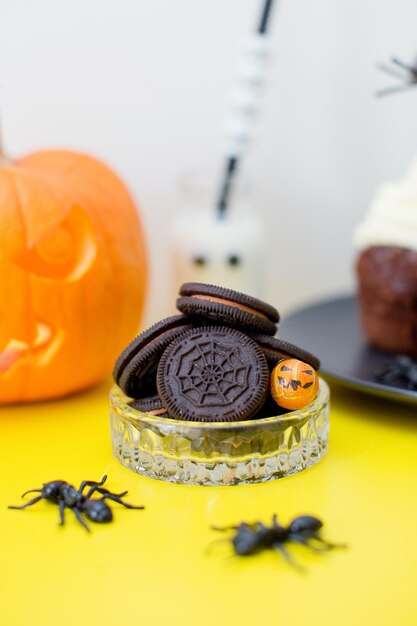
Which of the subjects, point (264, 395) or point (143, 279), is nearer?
point (264, 395)

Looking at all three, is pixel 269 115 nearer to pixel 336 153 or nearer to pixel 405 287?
pixel 336 153

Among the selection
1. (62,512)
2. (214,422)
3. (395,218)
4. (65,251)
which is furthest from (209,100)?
(62,512)

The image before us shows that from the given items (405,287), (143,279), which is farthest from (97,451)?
(405,287)

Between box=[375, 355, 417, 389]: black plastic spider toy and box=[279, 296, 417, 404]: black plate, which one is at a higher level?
box=[375, 355, 417, 389]: black plastic spider toy

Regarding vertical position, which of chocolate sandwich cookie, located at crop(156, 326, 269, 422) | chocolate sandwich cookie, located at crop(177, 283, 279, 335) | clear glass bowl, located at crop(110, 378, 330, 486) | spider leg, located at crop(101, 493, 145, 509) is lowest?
spider leg, located at crop(101, 493, 145, 509)

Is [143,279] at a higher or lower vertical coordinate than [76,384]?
higher

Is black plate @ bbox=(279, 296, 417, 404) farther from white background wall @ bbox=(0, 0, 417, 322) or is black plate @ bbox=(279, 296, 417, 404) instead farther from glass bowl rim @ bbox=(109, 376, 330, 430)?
white background wall @ bbox=(0, 0, 417, 322)

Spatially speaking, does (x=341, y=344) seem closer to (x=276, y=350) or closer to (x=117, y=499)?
(x=276, y=350)

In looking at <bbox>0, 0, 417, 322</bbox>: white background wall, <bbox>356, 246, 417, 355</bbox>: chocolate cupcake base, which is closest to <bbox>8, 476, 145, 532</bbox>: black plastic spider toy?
<bbox>356, 246, 417, 355</bbox>: chocolate cupcake base

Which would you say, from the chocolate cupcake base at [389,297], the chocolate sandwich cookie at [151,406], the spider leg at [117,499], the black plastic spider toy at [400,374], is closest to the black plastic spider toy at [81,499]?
the spider leg at [117,499]
